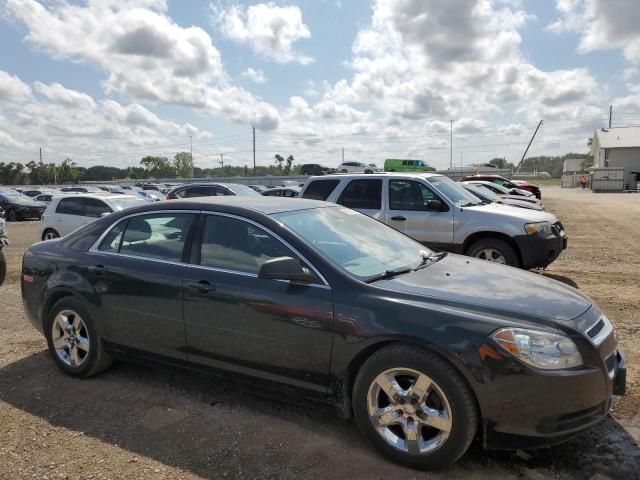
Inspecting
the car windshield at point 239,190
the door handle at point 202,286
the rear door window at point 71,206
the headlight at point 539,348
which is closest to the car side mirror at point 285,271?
the door handle at point 202,286

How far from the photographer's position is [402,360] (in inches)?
115

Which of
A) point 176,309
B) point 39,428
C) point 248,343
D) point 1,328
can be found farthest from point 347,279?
point 1,328

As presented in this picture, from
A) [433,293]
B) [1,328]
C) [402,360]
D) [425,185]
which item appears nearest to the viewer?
Answer: [402,360]

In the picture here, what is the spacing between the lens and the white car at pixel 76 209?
12.4 m

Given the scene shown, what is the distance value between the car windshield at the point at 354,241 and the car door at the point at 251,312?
24 centimetres

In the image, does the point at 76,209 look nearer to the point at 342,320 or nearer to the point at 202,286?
the point at 202,286

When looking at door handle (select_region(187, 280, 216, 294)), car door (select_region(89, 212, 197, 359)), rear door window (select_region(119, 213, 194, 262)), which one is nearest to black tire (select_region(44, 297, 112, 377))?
car door (select_region(89, 212, 197, 359))

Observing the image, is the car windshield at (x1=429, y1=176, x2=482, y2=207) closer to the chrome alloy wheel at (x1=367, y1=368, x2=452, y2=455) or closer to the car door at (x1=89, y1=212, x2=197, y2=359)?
the car door at (x1=89, y1=212, x2=197, y2=359)

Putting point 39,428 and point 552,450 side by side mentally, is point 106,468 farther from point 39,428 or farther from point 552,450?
point 552,450

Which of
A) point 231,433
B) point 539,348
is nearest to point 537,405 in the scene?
point 539,348

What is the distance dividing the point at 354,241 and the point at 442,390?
1.38 m

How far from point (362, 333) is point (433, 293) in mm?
496

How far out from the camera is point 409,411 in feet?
9.71

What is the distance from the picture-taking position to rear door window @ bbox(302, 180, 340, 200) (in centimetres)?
886
